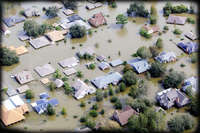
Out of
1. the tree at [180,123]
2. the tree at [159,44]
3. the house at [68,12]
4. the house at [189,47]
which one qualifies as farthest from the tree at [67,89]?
the house at [68,12]

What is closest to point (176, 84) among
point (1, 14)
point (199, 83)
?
point (199, 83)

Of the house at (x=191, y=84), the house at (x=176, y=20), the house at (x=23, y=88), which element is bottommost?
the house at (x=191, y=84)

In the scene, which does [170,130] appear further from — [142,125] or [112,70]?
[112,70]

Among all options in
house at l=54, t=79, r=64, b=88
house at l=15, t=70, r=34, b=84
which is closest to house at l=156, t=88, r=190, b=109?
house at l=54, t=79, r=64, b=88

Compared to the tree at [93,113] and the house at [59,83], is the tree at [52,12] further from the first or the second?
the tree at [93,113]

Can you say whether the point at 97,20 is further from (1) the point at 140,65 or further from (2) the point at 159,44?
(1) the point at 140,65

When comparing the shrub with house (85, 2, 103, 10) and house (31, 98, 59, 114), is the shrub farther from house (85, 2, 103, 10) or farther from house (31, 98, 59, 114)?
house (85, 2, 103, 10)

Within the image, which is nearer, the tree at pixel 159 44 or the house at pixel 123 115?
the house at pixel 123 115
